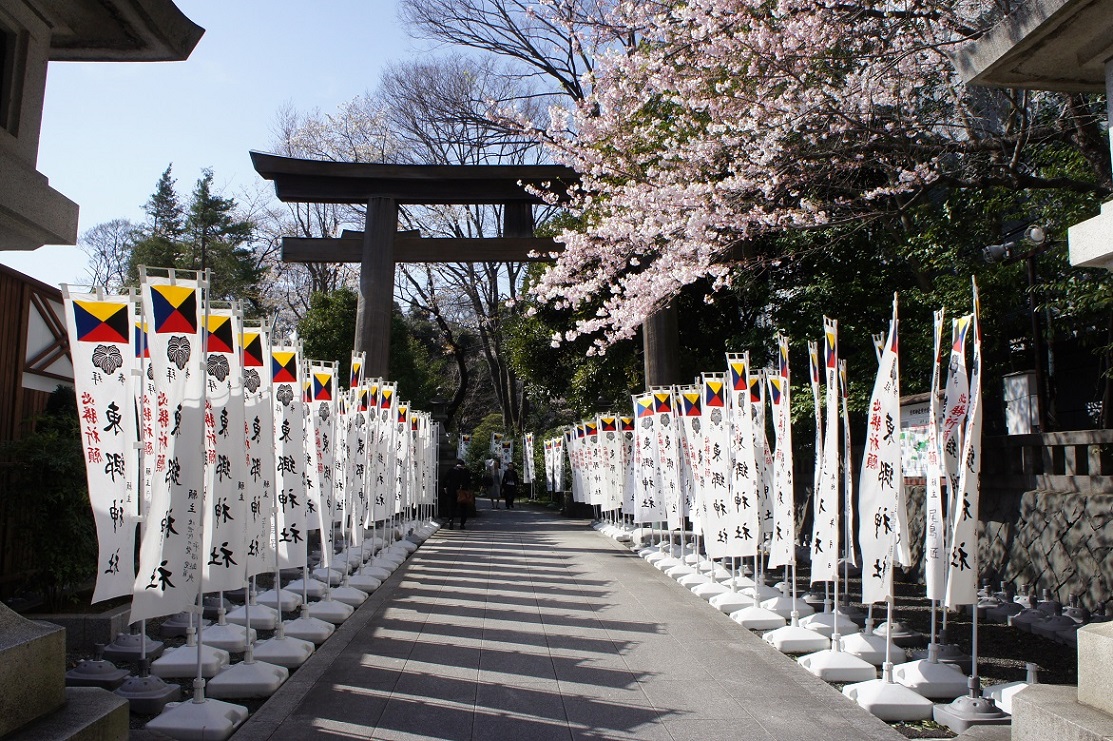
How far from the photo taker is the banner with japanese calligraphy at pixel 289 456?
856cm

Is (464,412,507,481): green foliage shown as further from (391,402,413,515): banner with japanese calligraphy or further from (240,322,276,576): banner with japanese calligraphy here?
(240,322,276,576): banner with japanese calligraphy

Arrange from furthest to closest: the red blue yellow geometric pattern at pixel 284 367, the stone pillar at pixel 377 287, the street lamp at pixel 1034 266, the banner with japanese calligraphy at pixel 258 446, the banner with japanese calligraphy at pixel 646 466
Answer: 1. the stone pillar at pixel 377 287
2. the banner with japanese calligraphy at pixel 646 466
3. the street lamp at pixel 1034 266
4. the red blue yellow geometric pattern at pixel 284 367
5. the banner with japanese calligraphy at pixel 258 446

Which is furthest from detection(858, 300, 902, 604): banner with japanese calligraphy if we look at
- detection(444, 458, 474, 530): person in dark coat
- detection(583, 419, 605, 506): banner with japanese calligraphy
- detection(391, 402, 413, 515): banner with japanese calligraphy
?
detection(444, 458, 474, 530): person in dark coat

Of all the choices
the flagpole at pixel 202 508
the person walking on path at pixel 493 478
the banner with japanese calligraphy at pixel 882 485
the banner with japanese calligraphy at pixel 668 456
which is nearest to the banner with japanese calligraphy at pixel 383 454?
the banner with japanese calligraphy at pixel 668 456

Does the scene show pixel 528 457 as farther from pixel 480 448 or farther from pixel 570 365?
pixel 570 365

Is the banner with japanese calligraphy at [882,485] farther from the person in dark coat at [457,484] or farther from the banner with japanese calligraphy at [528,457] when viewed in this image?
the banner with japanese calligraphy at [528,457]

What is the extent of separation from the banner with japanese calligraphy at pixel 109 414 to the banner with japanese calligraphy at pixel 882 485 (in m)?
5.74

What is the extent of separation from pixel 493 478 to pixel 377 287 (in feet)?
58.8

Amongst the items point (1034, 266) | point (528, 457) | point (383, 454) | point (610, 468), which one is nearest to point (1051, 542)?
point (1034, 266)

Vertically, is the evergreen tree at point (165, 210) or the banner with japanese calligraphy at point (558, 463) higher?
the evergreen tree at point (165, 210)

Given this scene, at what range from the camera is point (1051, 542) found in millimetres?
9391

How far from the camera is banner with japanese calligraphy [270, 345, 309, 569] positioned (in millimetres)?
8562

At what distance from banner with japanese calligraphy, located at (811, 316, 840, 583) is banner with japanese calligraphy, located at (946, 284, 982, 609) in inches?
65.4

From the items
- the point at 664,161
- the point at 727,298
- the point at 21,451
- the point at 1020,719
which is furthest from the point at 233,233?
the point at 1020,719
